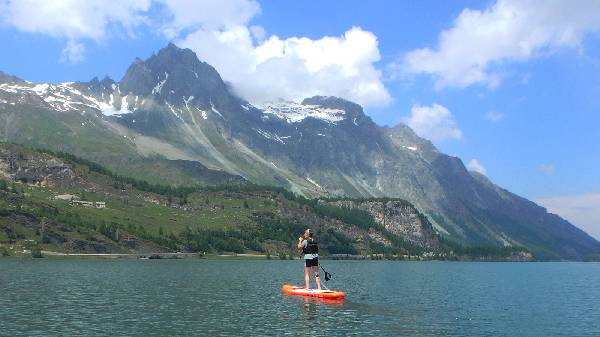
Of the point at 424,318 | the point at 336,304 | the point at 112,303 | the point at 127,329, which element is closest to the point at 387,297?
Answer: the point at 336,304

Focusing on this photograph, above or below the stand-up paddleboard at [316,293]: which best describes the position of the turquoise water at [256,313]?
below

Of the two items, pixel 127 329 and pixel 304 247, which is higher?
pixel 304 247

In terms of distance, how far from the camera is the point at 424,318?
72625mm

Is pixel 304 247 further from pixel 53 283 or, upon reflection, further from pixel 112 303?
pixel 53 283

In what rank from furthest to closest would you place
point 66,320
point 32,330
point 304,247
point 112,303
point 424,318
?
1. point 304,247
2. point 112,303
3. point 424,318
4. point 66,320
5. point 32,330

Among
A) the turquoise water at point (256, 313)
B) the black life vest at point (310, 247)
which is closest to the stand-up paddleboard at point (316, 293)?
the turquoise water at point (256, 313)

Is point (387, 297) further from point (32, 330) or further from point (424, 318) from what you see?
point (32, 330)

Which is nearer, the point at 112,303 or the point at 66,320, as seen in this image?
the point at 66,320

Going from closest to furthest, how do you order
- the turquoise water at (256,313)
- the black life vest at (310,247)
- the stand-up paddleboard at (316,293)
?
1. the turquoise water at (256,313)
2. the stand-up paddleboard at (316,293)
3. the black life vest at (310,247)

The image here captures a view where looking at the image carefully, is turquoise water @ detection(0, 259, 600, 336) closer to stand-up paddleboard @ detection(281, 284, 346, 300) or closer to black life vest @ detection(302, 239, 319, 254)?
stand-up paddleboard @ detection(281, 284, 346, 300)

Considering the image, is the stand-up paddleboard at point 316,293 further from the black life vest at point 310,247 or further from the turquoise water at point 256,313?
the black life vest at point 310,247

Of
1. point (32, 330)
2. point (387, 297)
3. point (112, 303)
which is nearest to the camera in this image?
point (32, 330)

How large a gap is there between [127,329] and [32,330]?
8.43m

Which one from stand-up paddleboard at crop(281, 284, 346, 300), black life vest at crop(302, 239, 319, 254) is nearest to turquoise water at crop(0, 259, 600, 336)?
stand-up paddleboard at crop(281, 284, 346, 300)
